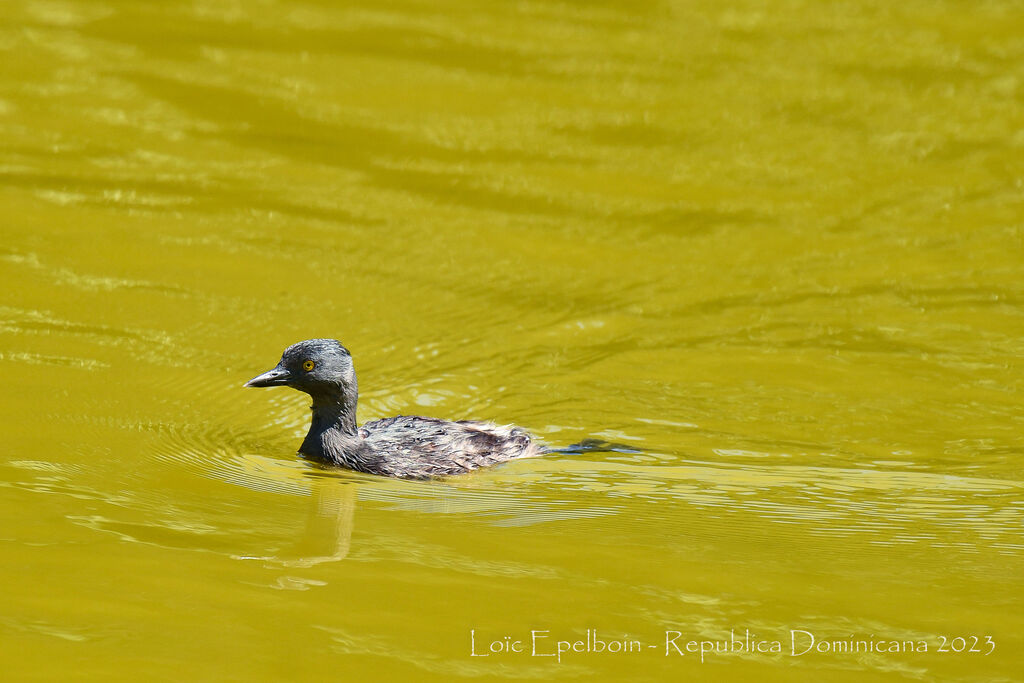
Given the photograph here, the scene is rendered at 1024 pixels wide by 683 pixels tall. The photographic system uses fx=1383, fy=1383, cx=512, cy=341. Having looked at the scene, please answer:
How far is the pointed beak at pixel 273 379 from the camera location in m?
8.38

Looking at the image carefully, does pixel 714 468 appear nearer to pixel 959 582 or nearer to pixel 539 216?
pixel 959 582

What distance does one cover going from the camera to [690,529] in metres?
7.18

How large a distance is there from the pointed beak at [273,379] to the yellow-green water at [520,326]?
0.46 m

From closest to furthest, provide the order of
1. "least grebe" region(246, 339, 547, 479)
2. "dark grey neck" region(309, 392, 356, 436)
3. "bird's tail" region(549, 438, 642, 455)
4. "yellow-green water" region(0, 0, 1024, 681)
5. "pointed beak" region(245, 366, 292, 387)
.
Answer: "yellow-green water" region(0, 0, 1024, 681), "pointed beak" region(245, 366, 292, 387), "least grebe" region(246, 339, 547, 479), "dark grey neck" region(309, 392, 356, 436), "bird's tail" region(549, 438, 642, 455)

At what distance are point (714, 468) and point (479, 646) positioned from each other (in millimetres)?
3235

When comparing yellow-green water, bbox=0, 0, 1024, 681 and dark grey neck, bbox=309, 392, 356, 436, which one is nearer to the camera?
yellow-green water, bbox=0, 0, 1024, 681

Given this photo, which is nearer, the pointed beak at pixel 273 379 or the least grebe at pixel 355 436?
the pointed beak at pixel 273 379

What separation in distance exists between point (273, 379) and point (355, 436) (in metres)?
0.65

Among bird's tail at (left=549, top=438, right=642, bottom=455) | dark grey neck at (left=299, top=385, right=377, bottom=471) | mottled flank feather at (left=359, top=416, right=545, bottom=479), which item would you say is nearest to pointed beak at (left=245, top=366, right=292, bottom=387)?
dark grey neck at (left=299, top=385, right=377, bottom=471)

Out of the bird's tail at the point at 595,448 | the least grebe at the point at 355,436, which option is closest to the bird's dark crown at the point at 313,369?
the least grebe at the point at 355,436

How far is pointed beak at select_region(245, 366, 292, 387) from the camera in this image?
330 inches

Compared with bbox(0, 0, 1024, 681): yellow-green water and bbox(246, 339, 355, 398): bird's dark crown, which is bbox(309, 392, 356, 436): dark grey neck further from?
bbox(0, 0, 1024, 681): yellow-green water

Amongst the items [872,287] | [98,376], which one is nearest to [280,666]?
[98,376]

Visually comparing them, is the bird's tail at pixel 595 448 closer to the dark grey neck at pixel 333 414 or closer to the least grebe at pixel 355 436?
the least grebe at pixel 355 436
